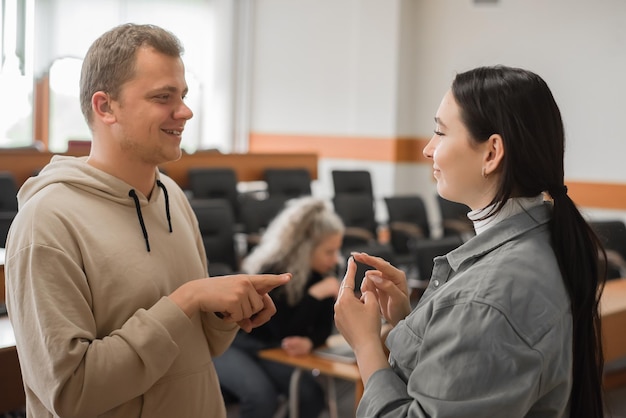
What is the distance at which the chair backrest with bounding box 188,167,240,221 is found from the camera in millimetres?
6348

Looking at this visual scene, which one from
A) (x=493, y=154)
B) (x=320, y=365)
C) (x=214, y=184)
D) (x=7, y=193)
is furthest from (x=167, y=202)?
(x=214, y=184)

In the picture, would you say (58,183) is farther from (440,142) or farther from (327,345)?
(327,345)

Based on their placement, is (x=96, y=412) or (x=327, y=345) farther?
(x=327, y=345)

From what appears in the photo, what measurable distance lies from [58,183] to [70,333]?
0.33 meters

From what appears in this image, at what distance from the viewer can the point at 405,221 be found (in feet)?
22.2

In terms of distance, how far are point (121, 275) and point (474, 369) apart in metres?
0.74

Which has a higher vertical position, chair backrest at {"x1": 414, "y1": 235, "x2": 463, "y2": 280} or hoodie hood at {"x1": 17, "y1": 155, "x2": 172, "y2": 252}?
hoodie hood at {"x1": 17, "y1": 155, "x2": 172, "y2": 252}

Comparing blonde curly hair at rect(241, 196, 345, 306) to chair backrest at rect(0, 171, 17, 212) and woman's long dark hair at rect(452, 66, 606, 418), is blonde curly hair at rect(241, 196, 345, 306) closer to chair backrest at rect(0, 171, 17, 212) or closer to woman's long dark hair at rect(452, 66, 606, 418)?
chair backrest at rect(0, 171, 17, 212)

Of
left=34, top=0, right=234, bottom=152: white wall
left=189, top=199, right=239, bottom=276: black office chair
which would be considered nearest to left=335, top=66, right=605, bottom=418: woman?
left=189, top=199, right=239, bottom=276: black office chair

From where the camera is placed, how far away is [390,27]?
29.7 ft

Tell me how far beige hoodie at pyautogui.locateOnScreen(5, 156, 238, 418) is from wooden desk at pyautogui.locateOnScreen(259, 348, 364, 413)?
139cm

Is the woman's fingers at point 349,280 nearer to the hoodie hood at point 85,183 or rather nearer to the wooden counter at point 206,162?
the hoodie hood at point 85,183

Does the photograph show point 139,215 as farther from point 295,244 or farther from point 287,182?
point 287,182

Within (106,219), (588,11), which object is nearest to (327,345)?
(106,219)
